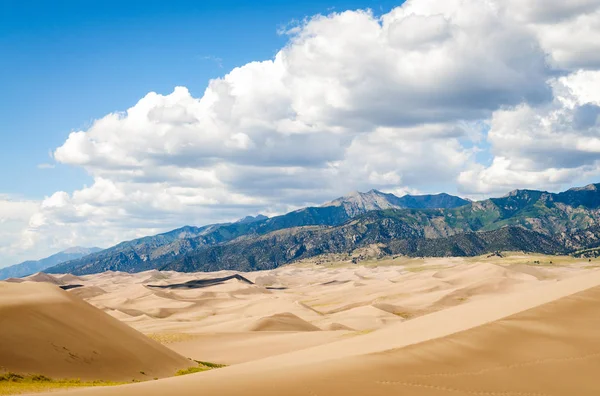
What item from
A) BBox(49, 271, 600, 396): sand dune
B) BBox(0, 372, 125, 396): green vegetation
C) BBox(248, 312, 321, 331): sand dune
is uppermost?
BBox(49, 271, 600, 396): sand dune

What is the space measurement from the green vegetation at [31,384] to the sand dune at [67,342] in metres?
0.77

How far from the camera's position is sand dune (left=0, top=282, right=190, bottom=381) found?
28953 mm

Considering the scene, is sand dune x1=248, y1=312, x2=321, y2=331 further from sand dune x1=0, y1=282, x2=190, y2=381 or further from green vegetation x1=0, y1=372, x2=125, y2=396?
green vegetation x1=0, y1=372, x2=125, y2=396

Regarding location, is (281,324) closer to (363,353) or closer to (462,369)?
(363,353)

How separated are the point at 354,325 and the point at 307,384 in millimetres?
70553

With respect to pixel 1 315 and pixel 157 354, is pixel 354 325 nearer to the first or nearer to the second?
pixel 157 354

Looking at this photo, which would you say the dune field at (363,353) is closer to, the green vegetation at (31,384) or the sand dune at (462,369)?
the sand dune at (462,369)

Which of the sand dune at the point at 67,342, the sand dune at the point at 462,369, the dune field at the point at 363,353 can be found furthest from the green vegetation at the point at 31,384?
the sand dune at the point at 462,369

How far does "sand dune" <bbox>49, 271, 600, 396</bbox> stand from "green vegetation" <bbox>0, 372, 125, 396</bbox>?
761 cm

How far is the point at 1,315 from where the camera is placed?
30750mm

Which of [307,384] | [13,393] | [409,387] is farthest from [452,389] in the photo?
[13,393]

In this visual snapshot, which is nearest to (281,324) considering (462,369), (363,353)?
(363,353)

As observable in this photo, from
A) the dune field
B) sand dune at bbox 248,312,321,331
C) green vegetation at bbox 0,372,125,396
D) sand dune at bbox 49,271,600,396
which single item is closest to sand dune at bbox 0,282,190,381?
the dune field

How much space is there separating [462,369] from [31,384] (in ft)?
61.6
